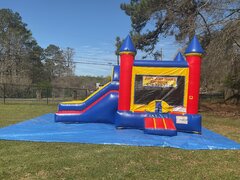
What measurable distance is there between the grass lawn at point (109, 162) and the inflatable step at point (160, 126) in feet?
4.90

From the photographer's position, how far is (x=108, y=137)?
7137 mm

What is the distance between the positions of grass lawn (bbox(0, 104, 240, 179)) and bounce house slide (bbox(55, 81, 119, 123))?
3.39m

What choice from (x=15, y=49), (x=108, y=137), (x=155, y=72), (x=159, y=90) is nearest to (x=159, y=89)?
(x=159, y=90)

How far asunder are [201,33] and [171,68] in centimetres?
698

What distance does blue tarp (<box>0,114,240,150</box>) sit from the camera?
655 cm

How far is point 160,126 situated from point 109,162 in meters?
3.01

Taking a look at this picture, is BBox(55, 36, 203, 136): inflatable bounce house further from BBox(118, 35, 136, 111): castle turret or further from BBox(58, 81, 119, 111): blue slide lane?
BBox(58, 81, 119, 111): blue slide lane

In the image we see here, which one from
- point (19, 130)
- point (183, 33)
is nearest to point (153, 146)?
point (19, 130)

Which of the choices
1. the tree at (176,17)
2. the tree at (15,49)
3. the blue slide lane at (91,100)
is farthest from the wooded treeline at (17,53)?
the blue slide lane at (91,100)

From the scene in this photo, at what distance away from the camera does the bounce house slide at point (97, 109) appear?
376 inches

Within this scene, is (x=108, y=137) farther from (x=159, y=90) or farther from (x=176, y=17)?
(x=176, y=17)

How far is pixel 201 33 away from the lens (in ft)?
48.6

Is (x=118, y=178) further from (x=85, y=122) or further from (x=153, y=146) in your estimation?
(x=85, y=122)

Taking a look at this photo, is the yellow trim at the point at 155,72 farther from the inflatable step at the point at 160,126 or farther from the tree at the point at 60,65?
the tree at the point at 60,65
